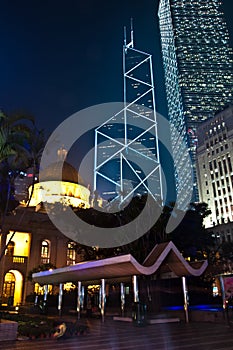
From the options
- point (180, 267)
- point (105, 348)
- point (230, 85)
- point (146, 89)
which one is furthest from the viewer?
point (230, 85)

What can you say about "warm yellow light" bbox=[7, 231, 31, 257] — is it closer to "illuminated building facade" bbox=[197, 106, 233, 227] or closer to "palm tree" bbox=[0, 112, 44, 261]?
"palm tree" bbox=[0, 112, 44, 261]

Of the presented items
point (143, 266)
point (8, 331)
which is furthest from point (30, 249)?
point (8, 331)

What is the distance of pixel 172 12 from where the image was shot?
150125mm

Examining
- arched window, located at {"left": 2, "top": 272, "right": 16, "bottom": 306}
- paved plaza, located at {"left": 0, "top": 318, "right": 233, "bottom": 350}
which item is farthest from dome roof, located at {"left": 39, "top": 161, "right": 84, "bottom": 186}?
paved plaza, located at {"left": 0, "top": 318, "right": 233, "bottom": 350}

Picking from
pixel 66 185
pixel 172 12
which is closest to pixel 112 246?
pixel 66 185

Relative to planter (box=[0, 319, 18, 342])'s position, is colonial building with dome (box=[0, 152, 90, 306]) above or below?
above

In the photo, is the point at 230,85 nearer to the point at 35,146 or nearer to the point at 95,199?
the point at 95,199

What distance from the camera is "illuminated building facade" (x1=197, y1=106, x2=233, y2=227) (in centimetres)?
8569

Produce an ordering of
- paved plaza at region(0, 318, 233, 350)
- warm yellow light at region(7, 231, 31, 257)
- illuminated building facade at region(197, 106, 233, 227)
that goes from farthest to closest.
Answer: illuminated building facade at region(197, 106, 233, 227)
warm yellow light at region(7, 231, 31, 257)
paved plaza at region(0, 318, 233, 350)

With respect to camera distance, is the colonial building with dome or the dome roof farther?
the dome roof

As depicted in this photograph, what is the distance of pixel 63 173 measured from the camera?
58219 millimetres

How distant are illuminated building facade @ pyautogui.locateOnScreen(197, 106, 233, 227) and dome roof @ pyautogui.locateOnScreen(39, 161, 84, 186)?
43612 millimetres

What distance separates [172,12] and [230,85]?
46.8 metres

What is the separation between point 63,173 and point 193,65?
100874mm
